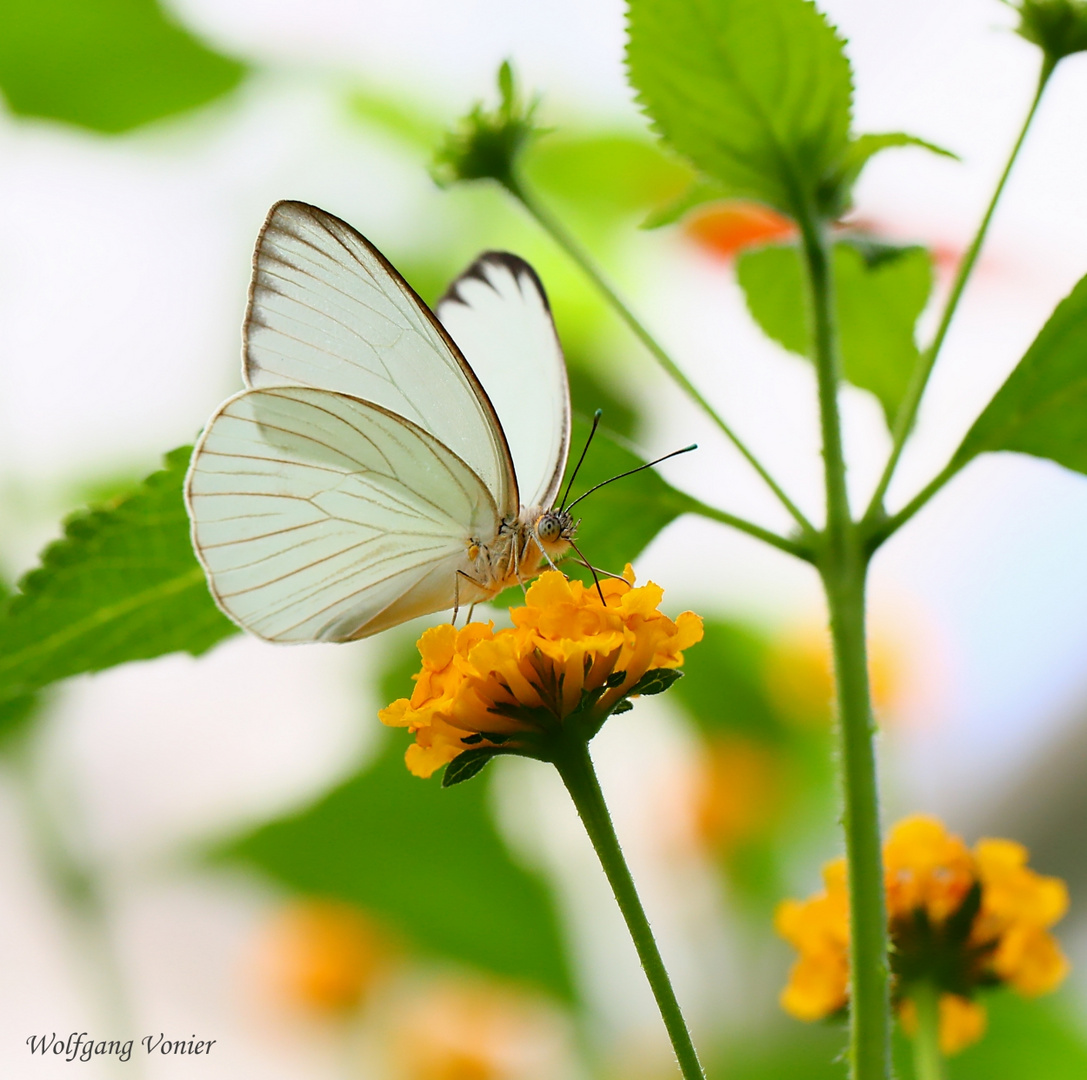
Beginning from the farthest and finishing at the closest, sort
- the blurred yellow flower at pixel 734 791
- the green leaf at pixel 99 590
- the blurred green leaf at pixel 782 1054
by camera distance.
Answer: the blurred yellow flower at pixel 734 791, the blurred green leaf at pixel 782 1054, the green leaf at pixel 99 590

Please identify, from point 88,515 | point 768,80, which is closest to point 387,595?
point 88,515

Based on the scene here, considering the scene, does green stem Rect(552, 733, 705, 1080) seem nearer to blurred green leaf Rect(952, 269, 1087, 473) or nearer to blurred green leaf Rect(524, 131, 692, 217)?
blurred green leaf Rect(952, 269, 1087, 473)

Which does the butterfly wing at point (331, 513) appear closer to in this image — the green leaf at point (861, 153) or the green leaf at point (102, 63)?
the green leaf at point (861, 153)

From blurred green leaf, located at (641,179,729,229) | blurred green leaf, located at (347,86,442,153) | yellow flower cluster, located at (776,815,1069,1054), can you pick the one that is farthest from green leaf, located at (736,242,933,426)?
blurred green leaf, located at (347,86,442,153)

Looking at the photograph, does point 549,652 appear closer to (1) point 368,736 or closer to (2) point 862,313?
(2) point 862,313

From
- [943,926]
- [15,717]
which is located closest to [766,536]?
[943,926]

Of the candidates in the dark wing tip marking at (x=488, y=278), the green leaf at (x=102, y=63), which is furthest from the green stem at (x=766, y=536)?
the green leaf at (x=102, y=63)
